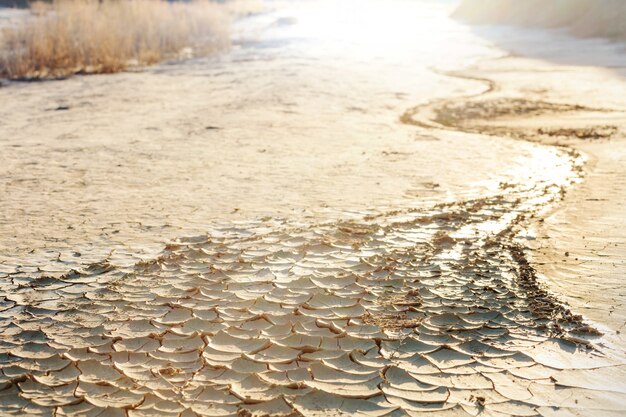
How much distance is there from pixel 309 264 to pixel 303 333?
0.69 meters

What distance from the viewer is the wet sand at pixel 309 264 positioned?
245cm

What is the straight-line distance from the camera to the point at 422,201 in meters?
4.39

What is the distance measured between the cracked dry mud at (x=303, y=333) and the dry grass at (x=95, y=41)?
809 centimetres

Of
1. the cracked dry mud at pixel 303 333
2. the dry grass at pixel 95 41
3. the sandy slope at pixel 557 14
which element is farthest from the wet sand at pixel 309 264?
the sandy slope at pixel 557 14

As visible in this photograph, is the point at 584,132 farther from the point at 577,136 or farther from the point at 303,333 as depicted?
the point at 303,333

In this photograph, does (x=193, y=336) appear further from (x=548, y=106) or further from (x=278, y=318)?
(x=548, y=106)

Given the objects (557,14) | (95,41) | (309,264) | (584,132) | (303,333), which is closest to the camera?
(303,333)

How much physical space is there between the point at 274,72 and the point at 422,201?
6.57 metres

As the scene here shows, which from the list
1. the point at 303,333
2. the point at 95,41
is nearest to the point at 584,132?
the point at 303,333

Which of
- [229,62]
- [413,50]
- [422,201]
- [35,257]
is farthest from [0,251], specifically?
→ [413,50]

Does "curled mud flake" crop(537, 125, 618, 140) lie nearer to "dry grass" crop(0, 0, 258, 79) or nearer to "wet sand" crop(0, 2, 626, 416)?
"wet sand" crop(0, 2, 626, 416)

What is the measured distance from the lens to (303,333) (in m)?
2.77

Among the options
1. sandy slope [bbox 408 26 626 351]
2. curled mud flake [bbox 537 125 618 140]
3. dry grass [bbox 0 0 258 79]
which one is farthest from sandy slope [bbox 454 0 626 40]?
curled mud flake [bbox 537 125 618 140]

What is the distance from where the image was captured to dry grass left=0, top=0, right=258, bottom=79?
10.7 m
